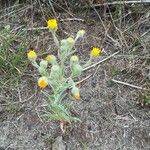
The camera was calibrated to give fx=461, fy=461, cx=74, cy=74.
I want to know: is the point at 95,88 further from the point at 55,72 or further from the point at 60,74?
the point at 55,72

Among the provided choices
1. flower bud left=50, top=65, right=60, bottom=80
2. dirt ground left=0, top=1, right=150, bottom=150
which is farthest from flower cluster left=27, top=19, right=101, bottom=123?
dirt ground left=0, top=1, right=150, bottom=150

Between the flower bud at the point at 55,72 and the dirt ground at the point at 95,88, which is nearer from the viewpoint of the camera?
the flower bud at the point at 55,72

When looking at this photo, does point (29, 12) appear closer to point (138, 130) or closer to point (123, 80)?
point (123, 80)

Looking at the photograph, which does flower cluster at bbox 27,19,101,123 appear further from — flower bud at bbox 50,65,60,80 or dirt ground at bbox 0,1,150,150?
dirt ground at bbox 0,1,150,150

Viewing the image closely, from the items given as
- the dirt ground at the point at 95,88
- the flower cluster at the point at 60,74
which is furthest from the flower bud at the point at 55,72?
the dirt ground at the point at 95,88

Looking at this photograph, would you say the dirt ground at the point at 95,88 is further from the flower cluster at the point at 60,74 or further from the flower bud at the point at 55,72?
the flower bud at the point at 55,72

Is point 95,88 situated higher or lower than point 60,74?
lower

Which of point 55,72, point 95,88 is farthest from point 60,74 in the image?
point 95,88
